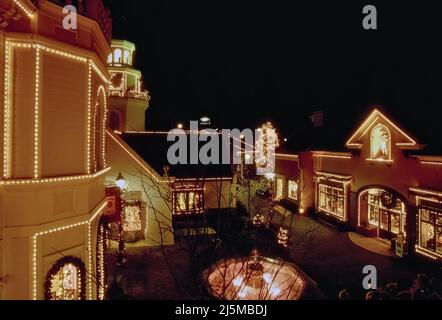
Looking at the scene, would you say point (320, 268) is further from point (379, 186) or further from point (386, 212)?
point (379, 186)

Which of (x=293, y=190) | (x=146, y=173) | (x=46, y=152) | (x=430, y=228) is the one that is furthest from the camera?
(x=293, y=190)

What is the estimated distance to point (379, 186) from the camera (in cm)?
1900

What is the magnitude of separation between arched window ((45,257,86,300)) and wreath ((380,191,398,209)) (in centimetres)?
1588

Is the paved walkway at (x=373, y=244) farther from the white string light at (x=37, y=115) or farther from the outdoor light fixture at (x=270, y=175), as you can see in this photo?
the white string light at (x=37, y=115)

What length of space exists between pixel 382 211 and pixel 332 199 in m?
4.22

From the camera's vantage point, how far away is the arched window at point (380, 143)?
720 inches

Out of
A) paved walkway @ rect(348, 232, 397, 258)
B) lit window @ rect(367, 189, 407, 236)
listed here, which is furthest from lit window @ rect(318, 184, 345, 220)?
paved walkway @ rect(348, 232, 397, 258)

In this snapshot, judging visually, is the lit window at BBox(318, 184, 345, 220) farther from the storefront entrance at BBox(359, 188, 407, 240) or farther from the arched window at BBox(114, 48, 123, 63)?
the arched window at BBox(114, 48, 123, 63)

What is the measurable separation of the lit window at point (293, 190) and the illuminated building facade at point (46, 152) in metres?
20.5

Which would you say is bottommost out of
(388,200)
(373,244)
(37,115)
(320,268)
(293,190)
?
(320,268)

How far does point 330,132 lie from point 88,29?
69.3 ft

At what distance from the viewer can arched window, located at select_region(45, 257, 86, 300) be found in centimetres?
845

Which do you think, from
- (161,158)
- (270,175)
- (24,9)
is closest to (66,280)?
(24,9)
